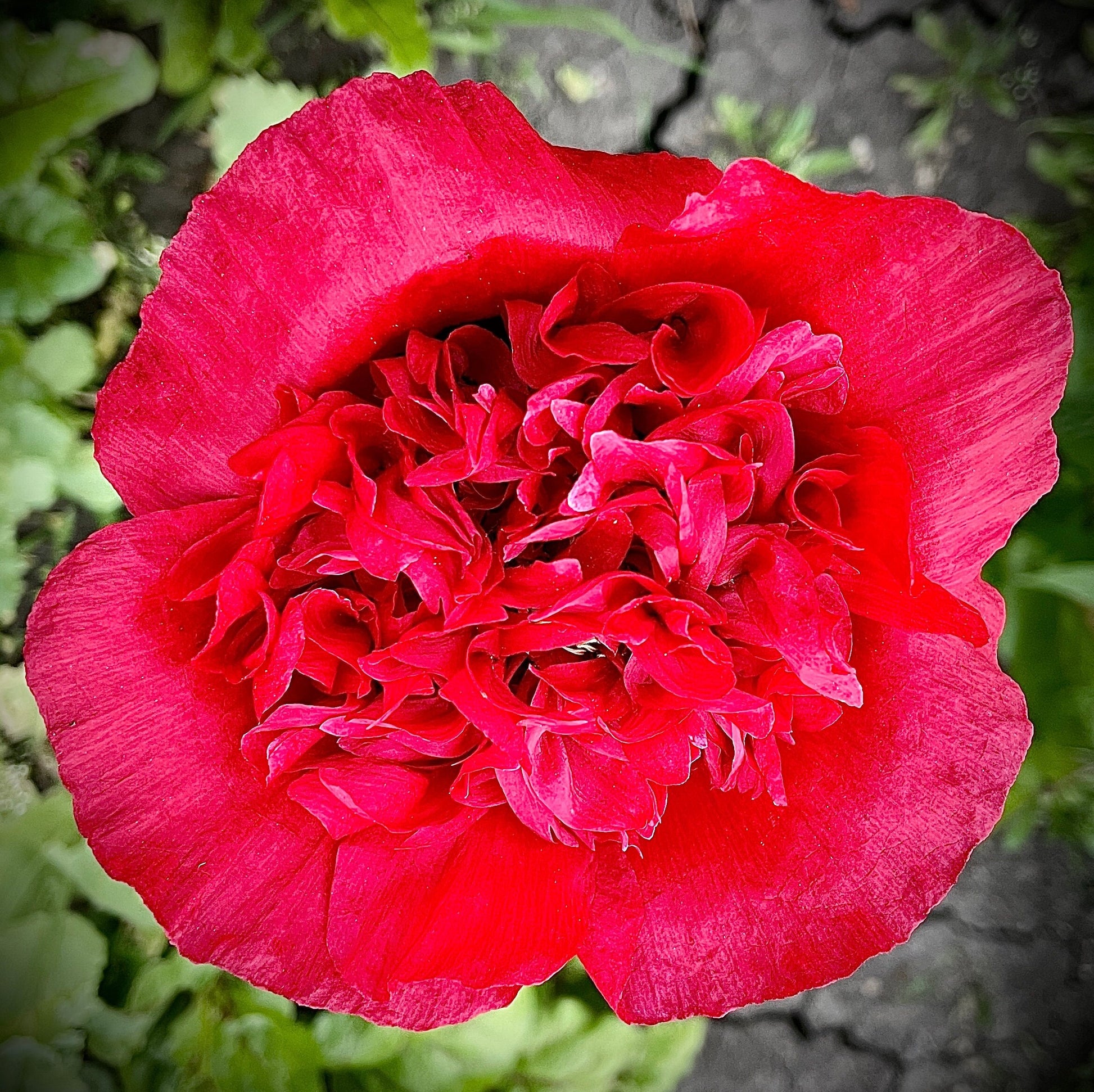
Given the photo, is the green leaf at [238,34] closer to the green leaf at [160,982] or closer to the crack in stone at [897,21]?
the crack in stone at [897,21]

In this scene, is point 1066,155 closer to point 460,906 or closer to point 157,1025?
point 460,906

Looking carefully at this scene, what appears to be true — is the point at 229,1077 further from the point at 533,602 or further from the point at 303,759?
the point at 533,602

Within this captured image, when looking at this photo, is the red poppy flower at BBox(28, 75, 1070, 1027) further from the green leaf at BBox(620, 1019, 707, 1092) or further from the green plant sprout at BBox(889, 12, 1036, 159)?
the green plant sprout at BBox(889, 12, 1036, 159)

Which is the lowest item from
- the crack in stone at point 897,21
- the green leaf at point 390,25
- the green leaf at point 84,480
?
the green leaf at point 84,480

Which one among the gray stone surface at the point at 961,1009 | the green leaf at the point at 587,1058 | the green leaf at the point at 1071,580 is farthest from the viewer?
the gray stone surface at the point at 961,1009

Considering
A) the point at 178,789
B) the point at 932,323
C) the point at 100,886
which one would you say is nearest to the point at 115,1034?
Answer: the point at 100,886

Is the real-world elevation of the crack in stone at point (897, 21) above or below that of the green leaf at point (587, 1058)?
above

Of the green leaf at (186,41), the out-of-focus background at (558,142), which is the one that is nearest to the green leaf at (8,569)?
the out-of-focus background at (558,142)

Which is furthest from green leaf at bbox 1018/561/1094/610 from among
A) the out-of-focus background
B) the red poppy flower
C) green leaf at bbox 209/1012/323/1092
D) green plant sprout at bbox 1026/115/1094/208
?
green leaf at bbox 209/1012/323/1092
